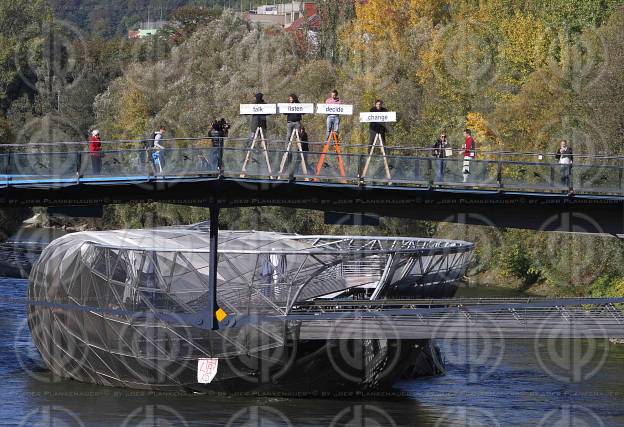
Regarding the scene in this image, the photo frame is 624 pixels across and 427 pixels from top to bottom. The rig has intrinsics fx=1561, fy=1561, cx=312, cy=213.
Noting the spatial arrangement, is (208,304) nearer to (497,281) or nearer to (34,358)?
(34,358)

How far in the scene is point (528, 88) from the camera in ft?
282

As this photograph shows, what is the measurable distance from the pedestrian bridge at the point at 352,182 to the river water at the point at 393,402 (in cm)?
592

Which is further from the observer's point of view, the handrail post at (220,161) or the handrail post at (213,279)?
the handrail post at (213,279)

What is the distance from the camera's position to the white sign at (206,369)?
51.1 meters

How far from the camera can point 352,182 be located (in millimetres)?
49844

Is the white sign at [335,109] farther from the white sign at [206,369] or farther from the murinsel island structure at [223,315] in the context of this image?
the white sign at [206,369]

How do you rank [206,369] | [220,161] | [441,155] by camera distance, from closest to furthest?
[220,161] < [206,369] < [441,155]

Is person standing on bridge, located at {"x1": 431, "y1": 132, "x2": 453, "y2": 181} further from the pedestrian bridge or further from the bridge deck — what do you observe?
the bridge deck

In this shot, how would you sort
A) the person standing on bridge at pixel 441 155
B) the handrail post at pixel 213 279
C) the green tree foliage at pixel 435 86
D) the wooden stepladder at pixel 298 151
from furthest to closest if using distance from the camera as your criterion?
the green tree foliage at pixel 435 86
the person standing on bridge at pixel 441 155
the handrail post at pixel 213 279
the wooden stepladder at pixel 298 151

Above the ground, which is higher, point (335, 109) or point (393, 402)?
point (335, 109)

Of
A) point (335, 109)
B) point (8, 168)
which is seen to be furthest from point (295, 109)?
point (8, 168)

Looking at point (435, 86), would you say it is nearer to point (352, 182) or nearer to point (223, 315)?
point (352, 182)

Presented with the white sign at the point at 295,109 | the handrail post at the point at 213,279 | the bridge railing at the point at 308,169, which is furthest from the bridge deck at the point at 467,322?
the white sign at the point at 295,109

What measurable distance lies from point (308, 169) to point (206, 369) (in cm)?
755
